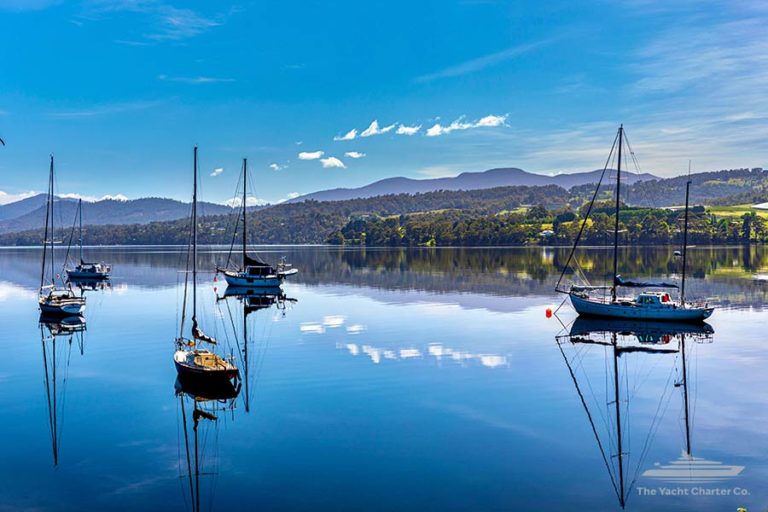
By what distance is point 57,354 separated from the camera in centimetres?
4678

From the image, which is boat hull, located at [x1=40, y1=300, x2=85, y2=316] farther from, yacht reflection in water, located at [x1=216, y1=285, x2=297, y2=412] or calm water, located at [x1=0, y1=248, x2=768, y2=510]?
yacht reflection in water, located at [x1=216, y1=285, x2=297, y2=412]

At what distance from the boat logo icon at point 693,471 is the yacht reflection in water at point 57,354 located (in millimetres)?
23409

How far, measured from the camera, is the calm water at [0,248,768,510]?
22.4 meters

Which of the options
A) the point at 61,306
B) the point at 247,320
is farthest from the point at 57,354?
the point at 247,320

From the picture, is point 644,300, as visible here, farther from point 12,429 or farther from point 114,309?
point 114,309

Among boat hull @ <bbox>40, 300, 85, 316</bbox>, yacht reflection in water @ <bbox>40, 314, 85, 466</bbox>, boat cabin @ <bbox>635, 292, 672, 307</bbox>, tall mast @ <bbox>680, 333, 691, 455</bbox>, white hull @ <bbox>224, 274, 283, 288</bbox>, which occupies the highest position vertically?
boat cabin @ <bbox>635, 292, 672, 307</bbox>

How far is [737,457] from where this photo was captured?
25078 millimetres

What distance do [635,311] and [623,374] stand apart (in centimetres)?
2273

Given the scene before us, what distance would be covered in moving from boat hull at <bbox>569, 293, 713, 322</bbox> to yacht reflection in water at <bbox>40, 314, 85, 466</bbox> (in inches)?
1776

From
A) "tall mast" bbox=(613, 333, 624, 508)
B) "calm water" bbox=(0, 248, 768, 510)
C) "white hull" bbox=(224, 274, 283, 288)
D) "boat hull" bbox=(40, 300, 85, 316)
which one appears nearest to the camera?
"calm water" bbox=(0, 248, 768, 510)

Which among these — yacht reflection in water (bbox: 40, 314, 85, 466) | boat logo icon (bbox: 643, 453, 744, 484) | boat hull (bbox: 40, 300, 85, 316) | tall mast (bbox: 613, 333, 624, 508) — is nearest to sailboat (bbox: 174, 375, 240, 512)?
yacht reflection in water (bbox: 40, 314, 85, 466)

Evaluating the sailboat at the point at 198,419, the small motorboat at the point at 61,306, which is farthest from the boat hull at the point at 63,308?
the sailboat at the point at 198,419

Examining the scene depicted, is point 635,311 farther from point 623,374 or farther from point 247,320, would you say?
point 247,320

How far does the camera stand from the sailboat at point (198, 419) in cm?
2378
